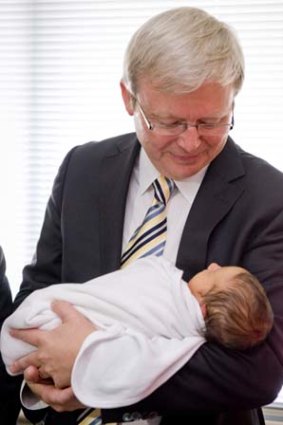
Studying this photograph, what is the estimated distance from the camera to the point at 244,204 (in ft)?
4.71

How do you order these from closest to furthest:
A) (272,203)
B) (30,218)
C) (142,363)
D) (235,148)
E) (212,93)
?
(142,363) → (212,93) → (272,203) → (235,148) → (30,218)

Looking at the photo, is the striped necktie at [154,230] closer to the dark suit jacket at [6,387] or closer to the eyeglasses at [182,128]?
the eyeglasses at [182,128]

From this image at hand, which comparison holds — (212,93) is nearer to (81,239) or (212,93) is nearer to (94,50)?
(81,239)

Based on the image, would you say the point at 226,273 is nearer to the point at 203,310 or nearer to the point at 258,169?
the point at 203,310

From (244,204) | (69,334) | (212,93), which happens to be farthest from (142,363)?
(212,93)

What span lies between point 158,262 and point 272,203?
313 mm

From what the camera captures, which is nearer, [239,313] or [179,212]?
[239,313]

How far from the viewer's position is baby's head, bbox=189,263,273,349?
1.24m

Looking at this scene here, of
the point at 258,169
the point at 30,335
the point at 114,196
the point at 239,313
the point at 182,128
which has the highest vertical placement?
the point at 182,128

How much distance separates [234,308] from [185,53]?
563mm

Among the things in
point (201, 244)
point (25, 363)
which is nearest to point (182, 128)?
point (201, 244)

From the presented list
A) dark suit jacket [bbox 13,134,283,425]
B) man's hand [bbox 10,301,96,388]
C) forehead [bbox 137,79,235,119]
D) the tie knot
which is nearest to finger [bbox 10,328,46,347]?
man's hand [bbox 10,301,96,388]

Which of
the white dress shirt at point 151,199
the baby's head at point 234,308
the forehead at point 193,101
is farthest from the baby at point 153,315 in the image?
the forehead at point 193,101

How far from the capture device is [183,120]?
1.34 metres
